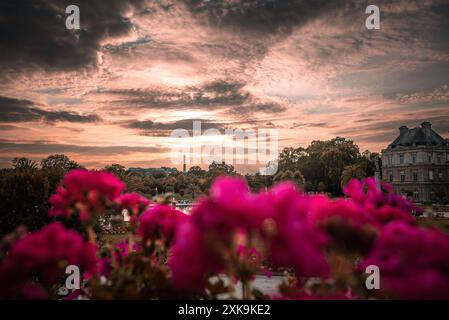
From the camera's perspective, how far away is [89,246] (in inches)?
75.0

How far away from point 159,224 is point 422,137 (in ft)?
243

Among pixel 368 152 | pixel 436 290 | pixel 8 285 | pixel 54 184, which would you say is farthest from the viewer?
pixel 368 152

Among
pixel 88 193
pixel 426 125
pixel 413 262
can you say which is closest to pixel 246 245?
pixel 413 262

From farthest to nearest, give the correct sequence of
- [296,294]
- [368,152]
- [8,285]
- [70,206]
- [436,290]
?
[368,152]
[70,206]
[296,294]
[8,285]
[436,290]

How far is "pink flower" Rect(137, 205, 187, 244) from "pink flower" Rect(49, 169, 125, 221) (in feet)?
0.80

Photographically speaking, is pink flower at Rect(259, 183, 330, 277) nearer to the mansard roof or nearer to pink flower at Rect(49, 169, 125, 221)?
pink flower at Rect(49, 169, 125, 221)

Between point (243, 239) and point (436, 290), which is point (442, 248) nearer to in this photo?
point (436, 290)

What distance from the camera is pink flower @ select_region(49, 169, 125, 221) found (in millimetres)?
2049

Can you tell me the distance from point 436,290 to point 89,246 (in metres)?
1.55

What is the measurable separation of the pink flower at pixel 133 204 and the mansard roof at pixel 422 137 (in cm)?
7309

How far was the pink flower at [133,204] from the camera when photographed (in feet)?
7.44

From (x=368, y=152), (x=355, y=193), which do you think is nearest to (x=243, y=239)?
(x=355, y=193)

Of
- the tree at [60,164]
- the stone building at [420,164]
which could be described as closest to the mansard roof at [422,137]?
the stone building at [420,164]

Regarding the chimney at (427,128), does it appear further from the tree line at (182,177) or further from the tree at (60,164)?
the tree at (60,164)
